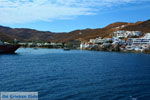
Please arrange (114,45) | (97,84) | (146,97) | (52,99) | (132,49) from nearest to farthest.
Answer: (52,99) < (146,97) < (97,84) < (132,49) < (114,45)

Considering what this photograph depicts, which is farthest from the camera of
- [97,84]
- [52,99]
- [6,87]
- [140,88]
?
[97,84]

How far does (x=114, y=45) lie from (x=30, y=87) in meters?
154

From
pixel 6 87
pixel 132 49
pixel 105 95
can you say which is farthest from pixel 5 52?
pixel 132 49

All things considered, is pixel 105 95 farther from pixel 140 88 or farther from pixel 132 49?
pixel 132 49

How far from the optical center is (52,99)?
25.7 meters

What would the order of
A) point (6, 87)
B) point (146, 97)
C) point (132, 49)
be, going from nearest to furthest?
point (146, 97)
point (6, 87)
point (132, 49)

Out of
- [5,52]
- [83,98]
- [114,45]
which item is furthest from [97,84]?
[114,45]

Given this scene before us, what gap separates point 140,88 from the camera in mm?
32812

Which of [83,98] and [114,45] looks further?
[114,45]

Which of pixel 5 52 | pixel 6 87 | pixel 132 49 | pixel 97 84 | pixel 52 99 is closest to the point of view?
pixel 52 99

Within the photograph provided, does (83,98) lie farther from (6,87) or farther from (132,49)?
(132,49)

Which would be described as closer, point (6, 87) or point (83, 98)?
point (83, 98)

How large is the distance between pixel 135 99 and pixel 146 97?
1.79m

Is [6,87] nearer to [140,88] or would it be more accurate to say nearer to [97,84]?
[97,84]
